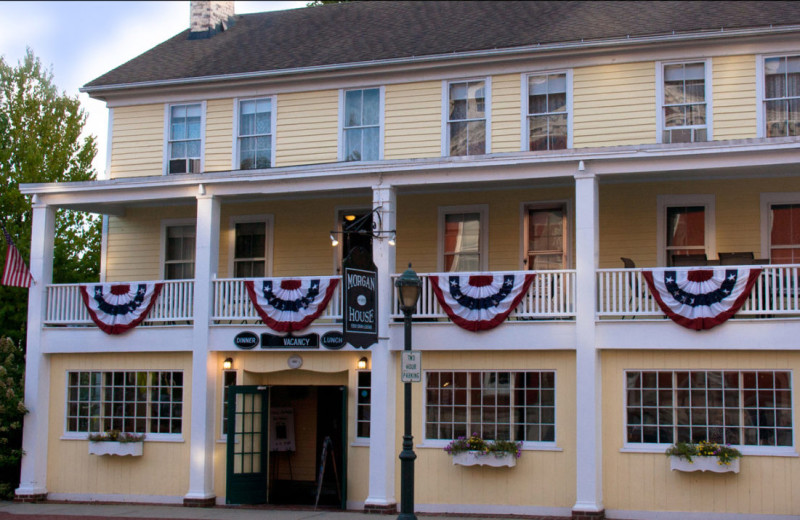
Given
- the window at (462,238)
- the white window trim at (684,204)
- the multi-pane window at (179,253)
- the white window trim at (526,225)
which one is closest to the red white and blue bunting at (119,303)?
the multi-pane window at (179,253)

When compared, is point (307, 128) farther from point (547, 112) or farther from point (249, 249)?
point (547, 112)

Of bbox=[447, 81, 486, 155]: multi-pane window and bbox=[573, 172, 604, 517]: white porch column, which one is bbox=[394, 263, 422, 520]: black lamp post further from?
bbox=[447, 81, 486, 155]: multi-pane window

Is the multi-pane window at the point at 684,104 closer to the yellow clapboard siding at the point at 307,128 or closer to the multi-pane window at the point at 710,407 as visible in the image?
the multi-pane window at the point at 710,407

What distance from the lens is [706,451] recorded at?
55.2 ft

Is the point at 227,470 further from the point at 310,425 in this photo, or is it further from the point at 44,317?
the point at 44,317

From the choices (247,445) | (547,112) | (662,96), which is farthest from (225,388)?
(662,96)

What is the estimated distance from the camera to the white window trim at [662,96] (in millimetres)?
19828

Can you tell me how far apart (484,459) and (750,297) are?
536cm

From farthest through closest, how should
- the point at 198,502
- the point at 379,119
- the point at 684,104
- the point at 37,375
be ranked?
1. the point at 379,119
2. the point at 37,375
3. the point at 684,104
4. the point at 198,502

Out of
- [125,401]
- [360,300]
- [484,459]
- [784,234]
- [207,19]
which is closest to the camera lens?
[360,300]

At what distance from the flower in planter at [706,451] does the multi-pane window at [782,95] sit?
20.7 ft

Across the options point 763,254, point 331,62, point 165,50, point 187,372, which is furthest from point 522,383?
point 165,50

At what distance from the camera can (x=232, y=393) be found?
19.7m

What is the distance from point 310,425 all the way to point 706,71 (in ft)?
36.4
